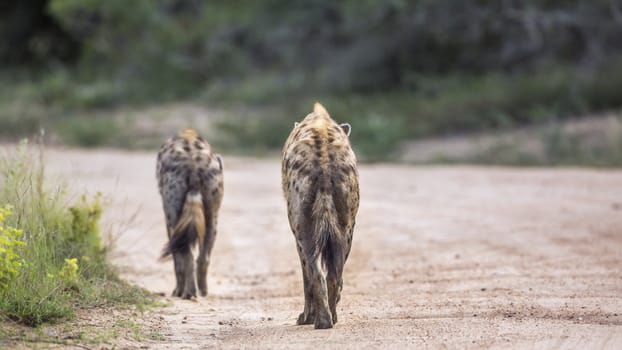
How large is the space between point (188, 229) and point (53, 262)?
125 centimetres

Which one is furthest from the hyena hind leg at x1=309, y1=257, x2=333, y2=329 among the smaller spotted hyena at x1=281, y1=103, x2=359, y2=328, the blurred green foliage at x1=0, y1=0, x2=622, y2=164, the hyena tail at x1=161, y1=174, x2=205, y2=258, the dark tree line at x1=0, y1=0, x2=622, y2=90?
the dark tree line at x1=0, y1=0, x2=622, y2=90

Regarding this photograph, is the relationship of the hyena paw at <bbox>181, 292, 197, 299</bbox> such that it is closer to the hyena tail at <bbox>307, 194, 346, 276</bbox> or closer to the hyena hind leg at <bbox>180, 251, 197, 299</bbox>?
the hyena hind leg at <bbox>180, 251, 197, 299</bbox>

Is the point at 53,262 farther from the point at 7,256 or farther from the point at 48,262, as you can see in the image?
the point at 7,256

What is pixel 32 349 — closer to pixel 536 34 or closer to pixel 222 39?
pixel 536 34

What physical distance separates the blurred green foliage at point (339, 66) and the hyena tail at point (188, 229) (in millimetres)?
9666

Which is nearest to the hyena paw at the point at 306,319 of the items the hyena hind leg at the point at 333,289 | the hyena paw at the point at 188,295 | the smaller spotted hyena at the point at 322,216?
the smaller spotted hyena at the point at 322,216

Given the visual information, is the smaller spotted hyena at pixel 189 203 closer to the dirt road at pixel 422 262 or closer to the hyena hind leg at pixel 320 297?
the dirt road at pixel 422 262

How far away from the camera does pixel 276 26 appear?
24469mm

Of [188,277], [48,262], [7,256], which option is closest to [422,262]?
[188,277]

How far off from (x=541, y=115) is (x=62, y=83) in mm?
11829

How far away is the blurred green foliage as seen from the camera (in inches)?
790

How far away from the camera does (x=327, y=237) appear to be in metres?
6.69

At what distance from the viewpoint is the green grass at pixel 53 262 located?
254 inches

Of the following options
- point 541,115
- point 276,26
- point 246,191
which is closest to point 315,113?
point 246,191
